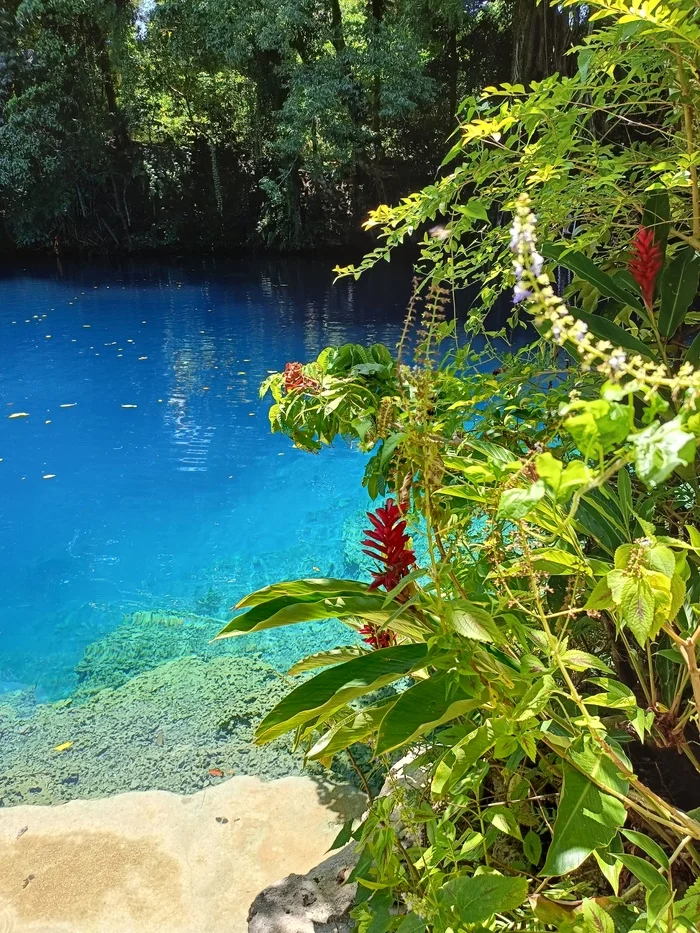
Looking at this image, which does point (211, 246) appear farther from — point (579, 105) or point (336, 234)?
point (579, 105)

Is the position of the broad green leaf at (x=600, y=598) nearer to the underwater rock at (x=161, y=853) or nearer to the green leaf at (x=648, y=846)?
the green leaf at (x=648, y=846)

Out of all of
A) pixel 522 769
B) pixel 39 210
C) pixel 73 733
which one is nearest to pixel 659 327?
pixel 522 769

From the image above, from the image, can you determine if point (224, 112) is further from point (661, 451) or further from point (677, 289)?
point (661, 451)

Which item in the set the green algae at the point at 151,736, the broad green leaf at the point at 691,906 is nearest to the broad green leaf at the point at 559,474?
the broad green leaf at the point at 691,906

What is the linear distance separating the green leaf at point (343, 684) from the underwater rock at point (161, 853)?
90 centimetres

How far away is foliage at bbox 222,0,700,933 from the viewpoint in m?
0.67

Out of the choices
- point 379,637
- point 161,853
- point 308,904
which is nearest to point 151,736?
point 161,853

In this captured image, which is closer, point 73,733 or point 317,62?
point 73,733

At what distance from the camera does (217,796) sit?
6.22 feet

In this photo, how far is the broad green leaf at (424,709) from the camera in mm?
822

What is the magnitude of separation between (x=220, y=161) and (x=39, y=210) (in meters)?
3.54

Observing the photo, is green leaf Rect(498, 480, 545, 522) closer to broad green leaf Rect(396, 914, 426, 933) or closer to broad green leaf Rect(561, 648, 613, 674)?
broad green leaf Rect(561, 648, 613, 674)

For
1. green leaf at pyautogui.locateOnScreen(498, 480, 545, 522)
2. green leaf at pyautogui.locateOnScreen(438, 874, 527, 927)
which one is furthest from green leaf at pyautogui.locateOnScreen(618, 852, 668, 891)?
green leaf at pyautogui.locateOnScreen(498, 480, 545, 522)

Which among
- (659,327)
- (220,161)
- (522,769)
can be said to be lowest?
(522,769)
